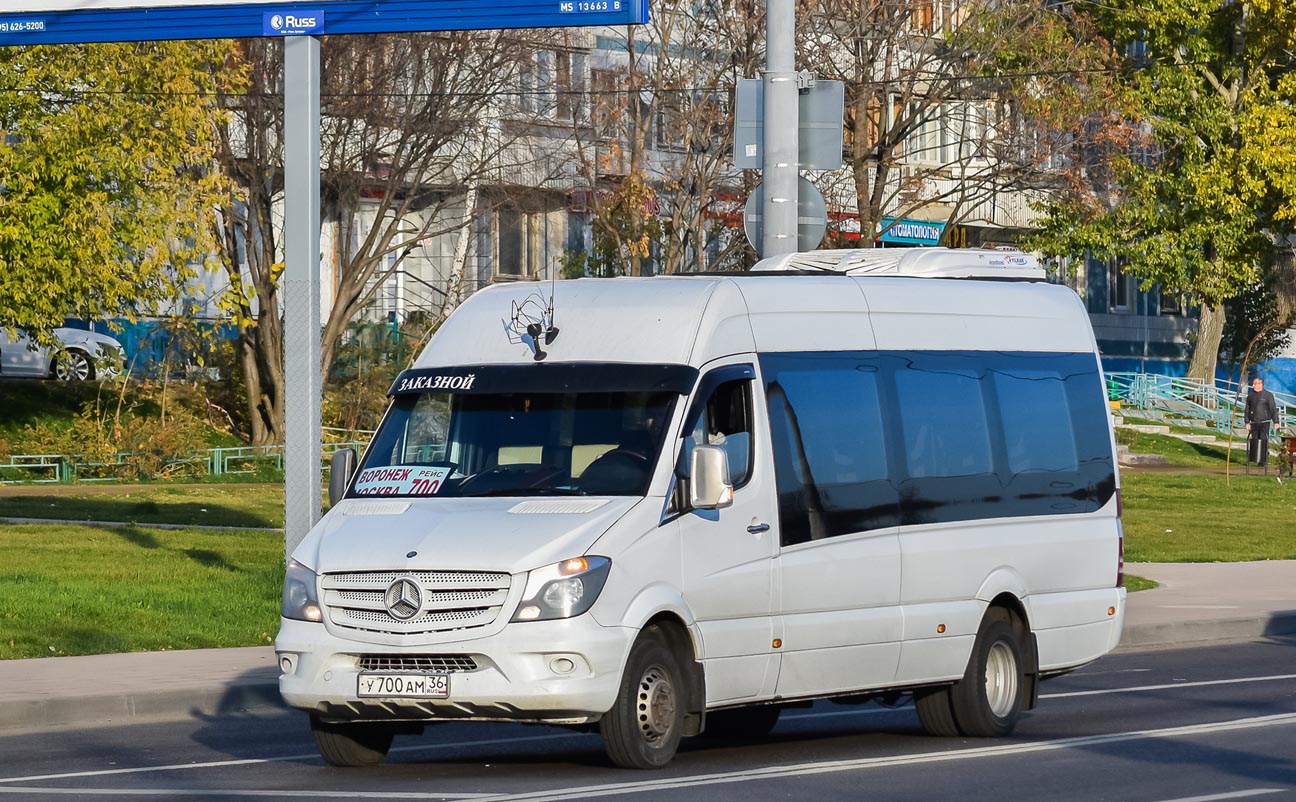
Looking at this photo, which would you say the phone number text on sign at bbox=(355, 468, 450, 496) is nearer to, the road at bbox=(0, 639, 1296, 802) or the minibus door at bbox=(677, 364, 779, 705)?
the minibus door at bbox=(677, 364, 779, 705)

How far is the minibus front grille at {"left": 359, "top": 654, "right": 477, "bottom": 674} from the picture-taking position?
1027 centimetres

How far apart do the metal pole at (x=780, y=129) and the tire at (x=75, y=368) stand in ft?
87.3

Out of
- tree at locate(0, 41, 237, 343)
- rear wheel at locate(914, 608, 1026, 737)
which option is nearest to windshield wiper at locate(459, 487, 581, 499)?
rear wheel at locate(914, 608, 1026, 737)

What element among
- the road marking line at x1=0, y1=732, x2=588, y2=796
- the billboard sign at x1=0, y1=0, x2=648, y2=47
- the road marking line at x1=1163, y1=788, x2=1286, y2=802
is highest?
the billboard sign at x1=0, y1=0, x2=648, y2=47

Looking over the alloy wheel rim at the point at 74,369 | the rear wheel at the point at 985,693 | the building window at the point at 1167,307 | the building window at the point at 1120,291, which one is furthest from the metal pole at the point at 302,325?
the building window at the point at 1167,307

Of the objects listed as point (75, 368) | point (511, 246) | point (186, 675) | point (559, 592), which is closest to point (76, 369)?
point (75, 368)

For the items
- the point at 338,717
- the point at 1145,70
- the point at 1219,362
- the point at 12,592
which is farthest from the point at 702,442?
the point at 1219,362

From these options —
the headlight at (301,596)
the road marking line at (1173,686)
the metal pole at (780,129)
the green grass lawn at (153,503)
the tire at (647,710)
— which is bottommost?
the green grass lawn at (153,503)

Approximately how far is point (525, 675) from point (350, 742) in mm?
1389

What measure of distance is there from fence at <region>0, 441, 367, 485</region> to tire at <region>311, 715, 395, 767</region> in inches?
934

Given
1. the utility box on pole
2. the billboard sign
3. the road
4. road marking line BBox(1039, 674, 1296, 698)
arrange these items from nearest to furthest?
the road < road marking line BBox(1039, 674, 1296, 698) < the utility box on pole < the billboard sign

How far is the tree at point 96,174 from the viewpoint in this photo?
30.8m

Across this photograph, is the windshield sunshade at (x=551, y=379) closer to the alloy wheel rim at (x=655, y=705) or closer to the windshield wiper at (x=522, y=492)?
the windshield wiper at (x=522, y=492)

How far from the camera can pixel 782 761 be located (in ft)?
37.4
